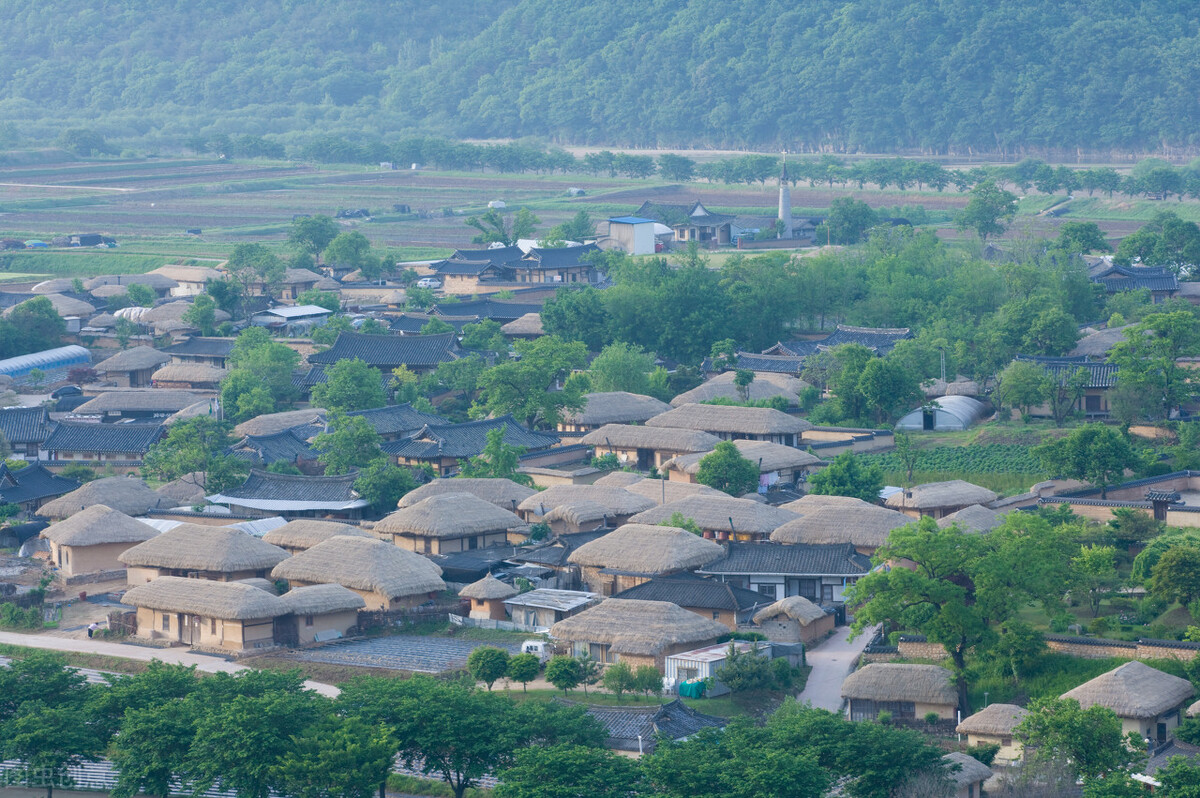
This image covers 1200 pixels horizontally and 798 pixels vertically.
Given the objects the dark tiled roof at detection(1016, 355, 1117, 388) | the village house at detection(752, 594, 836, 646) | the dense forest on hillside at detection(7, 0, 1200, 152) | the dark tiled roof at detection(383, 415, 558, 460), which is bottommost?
the village house at detection(752, 594, 836, 646)

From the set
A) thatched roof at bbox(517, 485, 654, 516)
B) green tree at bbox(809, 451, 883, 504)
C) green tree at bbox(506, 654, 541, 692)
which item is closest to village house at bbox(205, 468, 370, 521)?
thatched roof at bbox(517, 485, 654, 516)

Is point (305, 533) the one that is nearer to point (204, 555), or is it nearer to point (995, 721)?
point (204, 555)

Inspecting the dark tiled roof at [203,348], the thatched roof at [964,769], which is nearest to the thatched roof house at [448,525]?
the thatched roof at [964,769]

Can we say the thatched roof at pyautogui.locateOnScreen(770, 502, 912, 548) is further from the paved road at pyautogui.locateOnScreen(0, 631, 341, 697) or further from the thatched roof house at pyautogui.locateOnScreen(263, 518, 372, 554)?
the paved road at pyautogui.locateOnScreen(0, 631, 341, 697)

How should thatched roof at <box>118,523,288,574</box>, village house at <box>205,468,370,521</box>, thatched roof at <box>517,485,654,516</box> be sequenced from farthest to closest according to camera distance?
1. village house at <box>205,468,370,521</box>
2. thatched roof at <box>517,485,654,516</box>
3. thatched roof at <box>118,523,288,574</box>

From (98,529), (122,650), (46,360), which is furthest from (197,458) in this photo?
(46,360)

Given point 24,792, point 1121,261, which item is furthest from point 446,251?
point 24,792

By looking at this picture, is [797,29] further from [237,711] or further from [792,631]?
[237,711]
